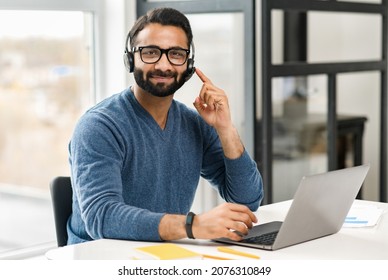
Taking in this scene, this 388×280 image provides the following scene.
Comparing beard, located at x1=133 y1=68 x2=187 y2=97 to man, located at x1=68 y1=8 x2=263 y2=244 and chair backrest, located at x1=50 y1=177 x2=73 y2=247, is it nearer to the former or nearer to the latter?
man, located at x1=68 y1=8 x2=263 y2=244

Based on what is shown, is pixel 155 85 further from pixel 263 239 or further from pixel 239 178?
pixel 263 239

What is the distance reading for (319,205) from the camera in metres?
1.82

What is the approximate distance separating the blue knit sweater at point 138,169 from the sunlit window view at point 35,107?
41.8 inches

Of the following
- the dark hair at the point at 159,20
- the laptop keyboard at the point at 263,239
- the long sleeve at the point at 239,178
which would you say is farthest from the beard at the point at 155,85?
the laptop keyboard at the point at 263,239

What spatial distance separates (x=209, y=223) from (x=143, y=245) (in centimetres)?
17

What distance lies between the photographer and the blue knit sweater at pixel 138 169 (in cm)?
187

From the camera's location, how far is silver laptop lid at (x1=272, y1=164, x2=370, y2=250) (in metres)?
1.73

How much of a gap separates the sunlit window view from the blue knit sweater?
3.49 ft

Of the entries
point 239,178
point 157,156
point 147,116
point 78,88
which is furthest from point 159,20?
point 78,88

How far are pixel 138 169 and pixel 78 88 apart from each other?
55.6 inches

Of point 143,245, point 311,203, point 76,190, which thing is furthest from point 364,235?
point 76,190

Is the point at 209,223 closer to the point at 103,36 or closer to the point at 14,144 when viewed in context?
the point at 14,144

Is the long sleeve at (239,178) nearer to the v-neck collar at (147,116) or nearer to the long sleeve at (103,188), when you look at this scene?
the v-neck collar at (147,116)

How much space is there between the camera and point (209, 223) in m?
1.79
